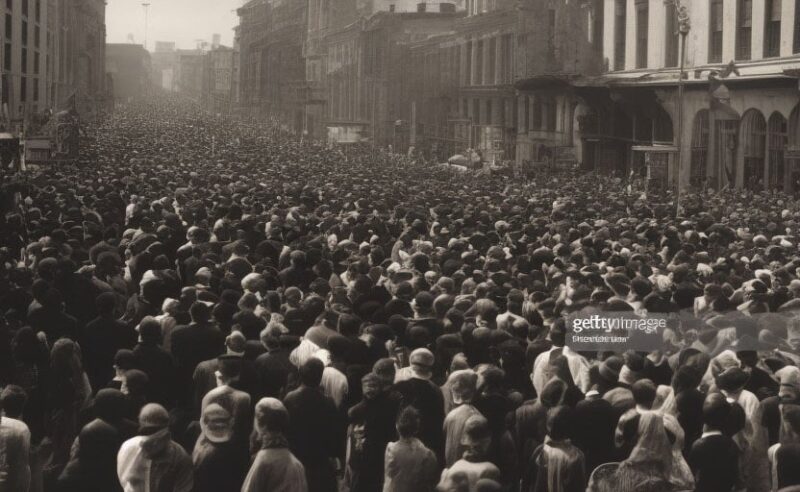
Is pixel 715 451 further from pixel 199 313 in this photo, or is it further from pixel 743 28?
pixel 743 28

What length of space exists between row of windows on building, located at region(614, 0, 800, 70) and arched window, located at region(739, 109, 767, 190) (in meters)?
2.02

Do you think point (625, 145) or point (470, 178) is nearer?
point (470, 178)

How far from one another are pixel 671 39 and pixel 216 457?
39283 millimetres

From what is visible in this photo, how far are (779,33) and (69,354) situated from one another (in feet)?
104

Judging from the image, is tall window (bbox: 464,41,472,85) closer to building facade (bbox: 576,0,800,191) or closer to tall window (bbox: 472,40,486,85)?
tall window (bbox: 472,40,486,85)

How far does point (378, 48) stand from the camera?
83.9m

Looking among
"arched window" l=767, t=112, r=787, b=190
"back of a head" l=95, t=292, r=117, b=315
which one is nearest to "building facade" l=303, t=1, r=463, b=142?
"arched window" l=767, t=112, r=787, b=190

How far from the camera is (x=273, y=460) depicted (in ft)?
25.0

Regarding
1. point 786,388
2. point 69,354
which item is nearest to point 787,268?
point 786,388

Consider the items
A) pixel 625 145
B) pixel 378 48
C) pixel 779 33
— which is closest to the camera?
pixel 779 33

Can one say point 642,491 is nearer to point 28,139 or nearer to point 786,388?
point 786,388

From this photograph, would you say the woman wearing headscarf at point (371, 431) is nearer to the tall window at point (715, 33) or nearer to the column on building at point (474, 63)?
the tall window at point (715, 33)

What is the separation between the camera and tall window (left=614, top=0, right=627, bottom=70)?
161 ft

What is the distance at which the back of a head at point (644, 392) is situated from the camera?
8.54m
